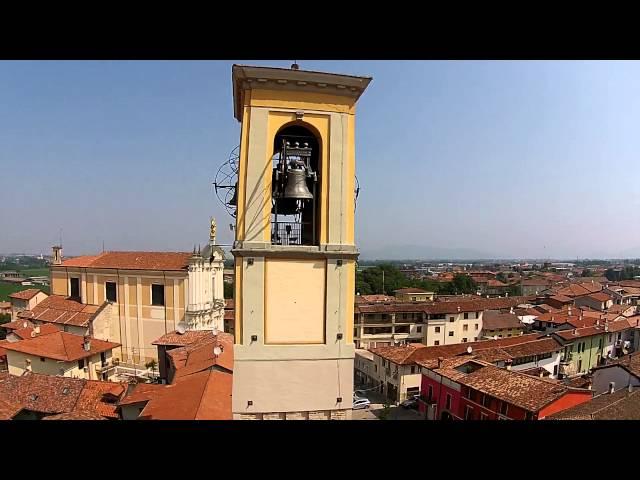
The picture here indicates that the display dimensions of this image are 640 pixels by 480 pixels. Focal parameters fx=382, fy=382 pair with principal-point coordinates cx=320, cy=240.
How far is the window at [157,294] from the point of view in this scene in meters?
26.7

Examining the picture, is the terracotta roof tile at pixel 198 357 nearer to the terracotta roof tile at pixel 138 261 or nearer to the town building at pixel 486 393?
the town building at pixel 486 393

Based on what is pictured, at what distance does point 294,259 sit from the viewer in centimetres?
542

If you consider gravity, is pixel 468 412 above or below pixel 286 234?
below

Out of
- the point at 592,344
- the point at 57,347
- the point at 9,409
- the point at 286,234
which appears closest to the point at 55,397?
the point at 9,409

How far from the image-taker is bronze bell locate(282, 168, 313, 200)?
18.1ft

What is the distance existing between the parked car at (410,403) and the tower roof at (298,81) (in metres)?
18.5

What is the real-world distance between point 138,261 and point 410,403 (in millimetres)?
21096

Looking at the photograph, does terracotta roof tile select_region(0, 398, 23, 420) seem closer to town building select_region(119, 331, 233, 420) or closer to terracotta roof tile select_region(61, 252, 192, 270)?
town building select_region(119, 331, 233, 420)

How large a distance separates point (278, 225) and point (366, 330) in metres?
24.8

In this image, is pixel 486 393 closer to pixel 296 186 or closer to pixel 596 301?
pixel 296 186

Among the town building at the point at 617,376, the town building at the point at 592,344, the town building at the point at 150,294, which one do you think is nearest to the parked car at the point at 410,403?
the town building at the point at 617,376

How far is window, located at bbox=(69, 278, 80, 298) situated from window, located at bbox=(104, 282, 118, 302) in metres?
3.70
